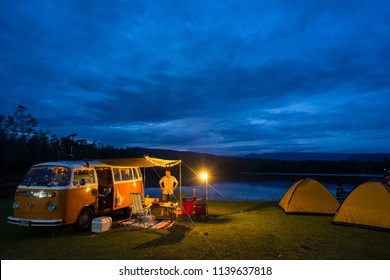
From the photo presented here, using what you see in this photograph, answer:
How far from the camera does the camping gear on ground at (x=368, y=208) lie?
9.21m

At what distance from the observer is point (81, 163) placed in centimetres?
957

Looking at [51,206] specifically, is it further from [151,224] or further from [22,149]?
[22,149]

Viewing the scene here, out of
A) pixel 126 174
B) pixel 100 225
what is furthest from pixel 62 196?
pixel 126 174

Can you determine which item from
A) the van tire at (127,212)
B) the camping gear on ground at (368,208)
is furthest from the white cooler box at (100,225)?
the camping gear on ground at (368,208)

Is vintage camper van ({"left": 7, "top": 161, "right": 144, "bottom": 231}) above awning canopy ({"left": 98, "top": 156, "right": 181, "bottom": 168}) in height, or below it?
below

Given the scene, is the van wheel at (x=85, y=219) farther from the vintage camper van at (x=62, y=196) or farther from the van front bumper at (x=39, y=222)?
the van front bumper at (x=39, y=222)

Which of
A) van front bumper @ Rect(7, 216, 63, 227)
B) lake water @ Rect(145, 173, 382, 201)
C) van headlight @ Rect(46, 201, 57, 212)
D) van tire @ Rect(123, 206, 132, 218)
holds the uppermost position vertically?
van headlight @ Rect(46, 201, 57, 212)

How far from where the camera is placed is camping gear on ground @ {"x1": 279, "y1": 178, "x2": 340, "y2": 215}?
11.9m

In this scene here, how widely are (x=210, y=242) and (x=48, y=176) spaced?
5042 mm

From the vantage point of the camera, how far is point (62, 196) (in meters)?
8.32

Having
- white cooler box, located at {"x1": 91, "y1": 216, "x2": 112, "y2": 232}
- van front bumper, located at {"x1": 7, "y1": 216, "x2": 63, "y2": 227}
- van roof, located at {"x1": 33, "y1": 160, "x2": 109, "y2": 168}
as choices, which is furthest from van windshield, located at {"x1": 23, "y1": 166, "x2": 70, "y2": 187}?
white cooler box, located at {"x1": 91, "y1": 216, "x2": 112, "y2": 232}

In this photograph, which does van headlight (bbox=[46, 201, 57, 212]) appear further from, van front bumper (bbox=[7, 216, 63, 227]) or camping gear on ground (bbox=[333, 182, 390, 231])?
camping gear on ground (bbox=[333, 182, 390, 231])

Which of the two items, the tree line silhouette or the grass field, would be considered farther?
the tree line silhouette
